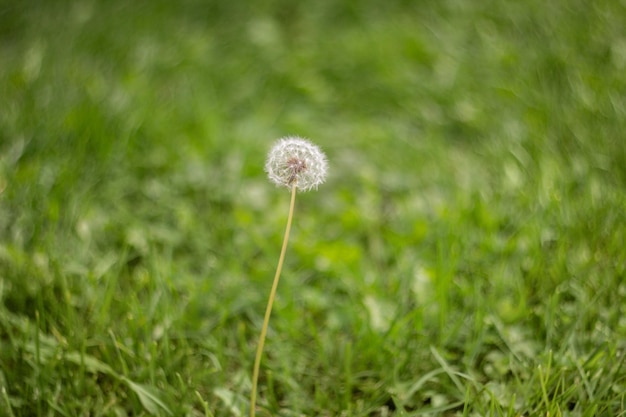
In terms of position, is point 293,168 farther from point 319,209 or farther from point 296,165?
point 319,209

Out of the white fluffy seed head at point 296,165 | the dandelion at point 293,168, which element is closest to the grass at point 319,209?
the dandelion at point 293,168

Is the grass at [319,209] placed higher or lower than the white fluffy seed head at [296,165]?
lower

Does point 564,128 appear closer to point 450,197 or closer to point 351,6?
point 450,197

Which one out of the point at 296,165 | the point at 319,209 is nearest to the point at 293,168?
the point at 296,165

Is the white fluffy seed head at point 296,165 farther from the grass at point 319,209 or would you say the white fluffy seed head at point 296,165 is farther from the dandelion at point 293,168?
the grass at point 319,209

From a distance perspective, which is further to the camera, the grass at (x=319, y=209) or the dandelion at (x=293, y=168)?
the grass at (x=319, y=209)

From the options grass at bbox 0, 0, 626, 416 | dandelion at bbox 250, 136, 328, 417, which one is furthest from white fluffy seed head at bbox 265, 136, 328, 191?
grass at bbox 0, 0, 626, 416
